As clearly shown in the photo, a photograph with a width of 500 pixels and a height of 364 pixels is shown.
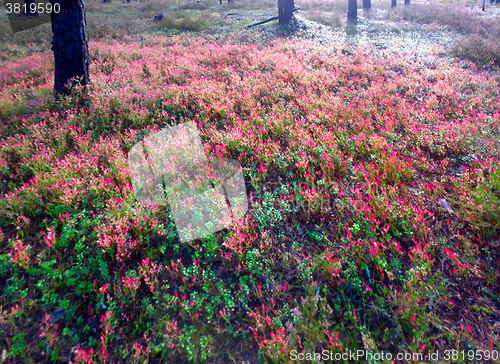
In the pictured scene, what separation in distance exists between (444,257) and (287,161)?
9.68 ft

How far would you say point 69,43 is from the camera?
670 centimetres

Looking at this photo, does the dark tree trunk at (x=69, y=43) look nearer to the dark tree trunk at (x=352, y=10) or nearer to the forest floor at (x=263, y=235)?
the forest floor at (x=263, y=235)

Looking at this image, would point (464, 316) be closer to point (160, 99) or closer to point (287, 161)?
point (287, 161)

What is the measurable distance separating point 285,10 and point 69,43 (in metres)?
15.3

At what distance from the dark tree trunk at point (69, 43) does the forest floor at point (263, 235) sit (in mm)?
563

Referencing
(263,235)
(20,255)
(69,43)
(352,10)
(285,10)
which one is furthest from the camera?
(352,10)

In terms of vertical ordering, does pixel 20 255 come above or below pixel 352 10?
below

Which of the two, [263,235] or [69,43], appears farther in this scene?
[69,43]

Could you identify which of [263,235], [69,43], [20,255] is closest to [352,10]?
[69,43]

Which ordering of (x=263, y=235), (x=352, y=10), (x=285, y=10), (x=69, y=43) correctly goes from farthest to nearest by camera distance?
1. (x=352, y=10)
2. (x=285, y=10)
3. (x=69, y=43)
4. (x=263, y=235)

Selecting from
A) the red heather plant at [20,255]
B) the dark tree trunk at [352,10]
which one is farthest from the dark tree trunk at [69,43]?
the dark tree trunk at [352,10]

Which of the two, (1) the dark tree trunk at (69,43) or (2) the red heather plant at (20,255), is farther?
(1) the dark tree trunk at (69,43)

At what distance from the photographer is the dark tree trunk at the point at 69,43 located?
21.3 feet

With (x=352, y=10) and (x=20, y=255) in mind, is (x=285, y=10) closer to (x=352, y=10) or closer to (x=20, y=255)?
(x=352, y=10)
